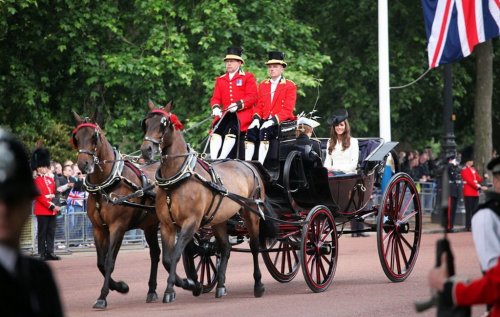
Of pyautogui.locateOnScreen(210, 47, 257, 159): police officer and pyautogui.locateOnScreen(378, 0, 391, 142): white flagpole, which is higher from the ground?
pyautogui.locateOnScreen(378, 0, 391, 142): white flagpole

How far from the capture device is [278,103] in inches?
560

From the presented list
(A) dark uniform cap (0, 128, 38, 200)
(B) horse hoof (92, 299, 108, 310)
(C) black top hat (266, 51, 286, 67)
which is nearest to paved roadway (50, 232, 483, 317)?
(B) horse hoof (92, 299, 108, 310)

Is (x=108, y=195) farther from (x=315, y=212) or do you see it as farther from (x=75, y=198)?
(x=75, y=198)

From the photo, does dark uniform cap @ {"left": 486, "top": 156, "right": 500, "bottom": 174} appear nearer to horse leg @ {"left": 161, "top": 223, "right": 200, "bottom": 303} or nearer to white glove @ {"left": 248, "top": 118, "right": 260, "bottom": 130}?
horse leg @ {"left": 161, "top": 223, "right": 200, "bottom": 303}

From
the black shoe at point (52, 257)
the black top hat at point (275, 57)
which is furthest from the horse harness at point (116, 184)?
the black shoe at point (52, 257)

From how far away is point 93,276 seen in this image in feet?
55.5

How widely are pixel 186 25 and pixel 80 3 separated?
255 centimetres

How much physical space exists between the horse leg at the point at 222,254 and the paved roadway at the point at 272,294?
0.12 m

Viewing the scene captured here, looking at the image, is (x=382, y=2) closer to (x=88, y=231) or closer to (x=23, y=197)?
(x=88, y=231)

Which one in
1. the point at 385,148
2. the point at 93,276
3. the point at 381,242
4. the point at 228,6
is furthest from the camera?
the point at 228,6

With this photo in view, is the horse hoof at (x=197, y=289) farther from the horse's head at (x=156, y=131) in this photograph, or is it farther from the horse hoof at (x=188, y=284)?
the horse's head at (x=156, y=131)

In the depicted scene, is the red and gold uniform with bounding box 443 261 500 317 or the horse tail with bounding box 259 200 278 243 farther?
the horse tail with bounding box 259 200 278 243

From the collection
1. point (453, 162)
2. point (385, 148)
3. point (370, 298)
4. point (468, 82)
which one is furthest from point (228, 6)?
point (370, 298)

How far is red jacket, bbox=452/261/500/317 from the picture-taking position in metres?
4.65
